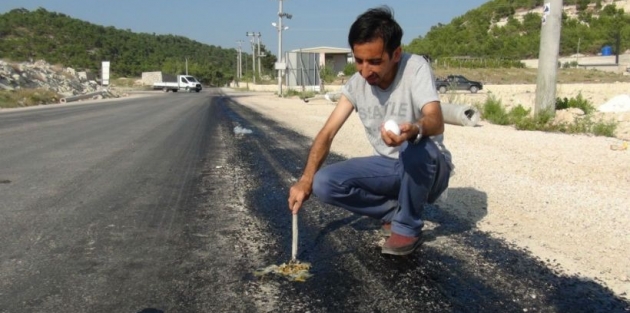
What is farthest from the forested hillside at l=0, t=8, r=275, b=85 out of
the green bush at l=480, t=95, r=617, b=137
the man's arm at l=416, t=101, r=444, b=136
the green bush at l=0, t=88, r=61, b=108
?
the man's arm at l=416, t=101, r=444, b=136

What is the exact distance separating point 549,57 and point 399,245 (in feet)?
34.6

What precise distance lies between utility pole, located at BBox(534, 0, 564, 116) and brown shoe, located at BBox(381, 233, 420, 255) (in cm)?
964

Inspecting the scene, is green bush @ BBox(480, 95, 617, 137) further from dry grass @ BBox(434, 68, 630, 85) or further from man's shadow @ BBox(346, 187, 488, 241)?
dry grass @ BBox(434, 68, 630, 85)

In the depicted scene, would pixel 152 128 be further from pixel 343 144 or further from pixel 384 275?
pixel 384 275

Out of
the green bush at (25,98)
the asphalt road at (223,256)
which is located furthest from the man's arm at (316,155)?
the green bush at (25,98)

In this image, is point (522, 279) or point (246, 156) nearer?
point (522, 279)

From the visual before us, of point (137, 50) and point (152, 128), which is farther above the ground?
point (137, 50)

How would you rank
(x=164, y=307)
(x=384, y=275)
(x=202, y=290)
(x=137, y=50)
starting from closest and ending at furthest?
(x=164, y=307), (x=202, y=290), (x=384, y=275), (x=137, y=50)

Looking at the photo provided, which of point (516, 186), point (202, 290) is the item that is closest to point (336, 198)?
point (202, 290)

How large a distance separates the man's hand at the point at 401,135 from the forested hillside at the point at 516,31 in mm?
78766

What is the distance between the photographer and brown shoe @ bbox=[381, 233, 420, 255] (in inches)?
131

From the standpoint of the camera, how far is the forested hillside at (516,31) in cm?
7975

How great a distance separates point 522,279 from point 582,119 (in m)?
9.49

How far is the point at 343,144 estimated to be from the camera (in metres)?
9.27
